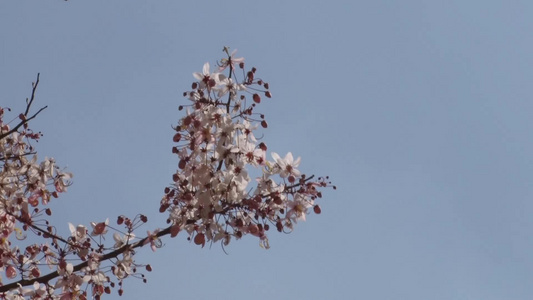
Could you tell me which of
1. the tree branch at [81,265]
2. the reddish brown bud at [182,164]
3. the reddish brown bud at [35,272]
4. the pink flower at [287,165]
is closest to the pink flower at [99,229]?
the tree branch at [81,265]

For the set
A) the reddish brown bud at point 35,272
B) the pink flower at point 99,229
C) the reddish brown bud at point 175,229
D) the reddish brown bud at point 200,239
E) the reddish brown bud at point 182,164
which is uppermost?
the reddish brown bud at point 182,164

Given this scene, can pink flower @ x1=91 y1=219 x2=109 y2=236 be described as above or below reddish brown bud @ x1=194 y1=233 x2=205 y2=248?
above

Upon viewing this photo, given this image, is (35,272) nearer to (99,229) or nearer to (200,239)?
(99,229)

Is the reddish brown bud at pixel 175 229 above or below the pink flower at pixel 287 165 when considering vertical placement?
below

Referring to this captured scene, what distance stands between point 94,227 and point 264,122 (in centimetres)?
210

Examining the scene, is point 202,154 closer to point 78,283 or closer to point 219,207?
point 219,207

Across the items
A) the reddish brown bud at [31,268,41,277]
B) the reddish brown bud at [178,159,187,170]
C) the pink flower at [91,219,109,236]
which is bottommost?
the reddish brown bud at [31,268,41,277]

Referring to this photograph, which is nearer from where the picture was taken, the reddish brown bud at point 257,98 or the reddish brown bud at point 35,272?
the reddish brown bud at point 257,98

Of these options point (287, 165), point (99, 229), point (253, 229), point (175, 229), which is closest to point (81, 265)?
point (99, 229)

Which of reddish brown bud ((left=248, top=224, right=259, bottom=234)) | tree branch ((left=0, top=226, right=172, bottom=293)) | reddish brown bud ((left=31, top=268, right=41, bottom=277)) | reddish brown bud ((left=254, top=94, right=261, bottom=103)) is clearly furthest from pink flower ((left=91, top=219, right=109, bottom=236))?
reddish brown bud ((left=254, top=94, right=261, bottom=103))

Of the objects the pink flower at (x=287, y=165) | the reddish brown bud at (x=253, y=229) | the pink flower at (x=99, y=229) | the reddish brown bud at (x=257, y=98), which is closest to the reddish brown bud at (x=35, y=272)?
the pink flower at (x=99, y=229)

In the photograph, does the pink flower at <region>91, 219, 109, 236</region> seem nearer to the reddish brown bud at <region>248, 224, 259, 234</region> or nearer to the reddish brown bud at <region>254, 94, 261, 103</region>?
the reddish brown bud at <region>248, 224, 259, 234</region>

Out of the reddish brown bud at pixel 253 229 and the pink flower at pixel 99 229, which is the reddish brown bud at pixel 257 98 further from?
the pink flower at pixel 99 229

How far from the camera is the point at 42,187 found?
24.9 feet
